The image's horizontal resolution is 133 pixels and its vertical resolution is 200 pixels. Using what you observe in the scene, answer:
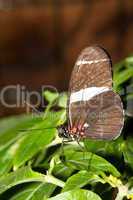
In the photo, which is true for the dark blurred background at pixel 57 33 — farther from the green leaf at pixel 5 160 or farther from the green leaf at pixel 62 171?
the green leaf at pixel 62 171

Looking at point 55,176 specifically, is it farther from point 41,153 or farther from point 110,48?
point 110,48

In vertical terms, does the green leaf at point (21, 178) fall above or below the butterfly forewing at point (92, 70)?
below

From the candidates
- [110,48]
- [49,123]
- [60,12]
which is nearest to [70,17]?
[60,12]

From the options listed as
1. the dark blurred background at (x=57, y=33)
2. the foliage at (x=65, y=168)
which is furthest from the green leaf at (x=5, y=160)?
the dark blurred background at (x=57, y=33)

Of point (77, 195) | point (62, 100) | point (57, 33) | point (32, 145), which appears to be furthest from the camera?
point (57, 33)

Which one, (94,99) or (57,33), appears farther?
(57,33)

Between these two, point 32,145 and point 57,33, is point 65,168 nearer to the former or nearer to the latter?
point 32,145

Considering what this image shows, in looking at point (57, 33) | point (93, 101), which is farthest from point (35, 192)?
point (57, 33)

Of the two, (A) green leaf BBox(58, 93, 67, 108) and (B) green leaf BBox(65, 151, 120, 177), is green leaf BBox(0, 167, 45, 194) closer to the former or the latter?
(B) green leaf BBox(65, 151, 120, 177)
